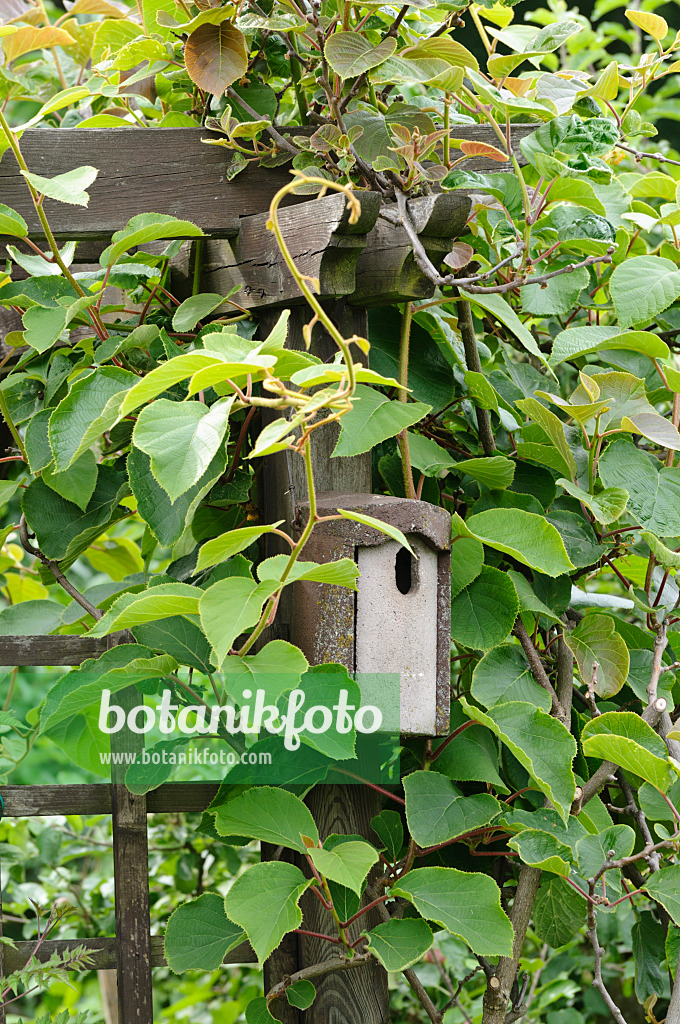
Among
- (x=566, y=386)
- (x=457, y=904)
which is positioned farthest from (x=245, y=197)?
(x=457, y=904)

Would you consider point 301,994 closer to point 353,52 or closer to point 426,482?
point 426,482

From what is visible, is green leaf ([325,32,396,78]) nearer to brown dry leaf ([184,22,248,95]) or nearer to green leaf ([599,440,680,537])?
brown dry leaf ([184,22,248,95])

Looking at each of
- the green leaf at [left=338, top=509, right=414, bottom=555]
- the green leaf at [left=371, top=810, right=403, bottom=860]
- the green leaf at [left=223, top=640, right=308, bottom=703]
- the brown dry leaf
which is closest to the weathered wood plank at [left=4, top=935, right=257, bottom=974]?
the green leaf at [left=371, top=810, right=403, bottom=860]

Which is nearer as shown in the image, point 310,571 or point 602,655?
point 310,571

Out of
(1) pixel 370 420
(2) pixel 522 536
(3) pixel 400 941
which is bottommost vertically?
(3) pixel 400 941

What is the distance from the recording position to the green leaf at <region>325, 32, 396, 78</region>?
915 millimetres

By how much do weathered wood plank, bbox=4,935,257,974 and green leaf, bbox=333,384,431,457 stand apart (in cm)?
63

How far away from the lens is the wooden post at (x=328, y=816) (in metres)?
1.04

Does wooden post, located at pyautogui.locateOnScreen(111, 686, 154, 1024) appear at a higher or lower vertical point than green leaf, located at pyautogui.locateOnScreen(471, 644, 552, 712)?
lower

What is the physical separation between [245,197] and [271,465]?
1.05 ft

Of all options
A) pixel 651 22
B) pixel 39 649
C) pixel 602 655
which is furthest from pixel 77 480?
pixel 651 22

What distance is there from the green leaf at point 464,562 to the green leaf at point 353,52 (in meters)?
0.51

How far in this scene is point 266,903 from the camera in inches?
34.9

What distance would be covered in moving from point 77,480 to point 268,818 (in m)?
0.43
